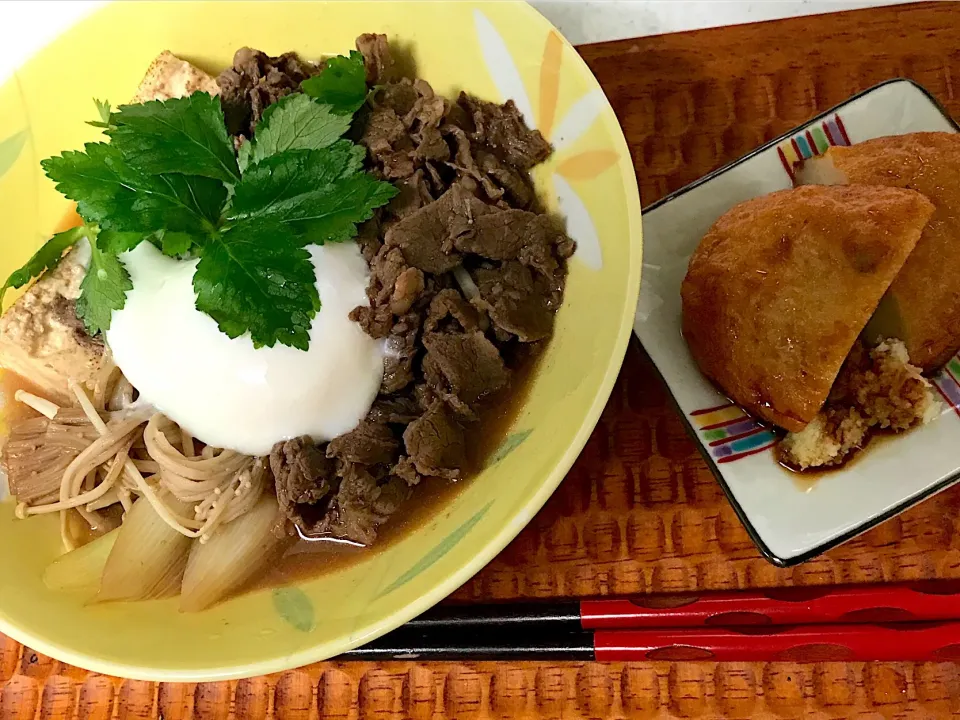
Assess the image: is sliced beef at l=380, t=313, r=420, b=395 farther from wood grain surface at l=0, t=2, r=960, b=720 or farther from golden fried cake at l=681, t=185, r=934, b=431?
golden fried cake at l=681, t=185, r=934, b=431

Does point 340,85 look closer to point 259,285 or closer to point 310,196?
point 310,196

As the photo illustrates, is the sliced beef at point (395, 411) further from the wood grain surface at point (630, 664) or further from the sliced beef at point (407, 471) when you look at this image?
the wood grain surface at point (630, 664)

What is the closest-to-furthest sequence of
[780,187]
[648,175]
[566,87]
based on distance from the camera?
[566,87], [780,187], [648,175]

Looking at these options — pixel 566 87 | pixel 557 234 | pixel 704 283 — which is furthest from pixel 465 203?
pixel 704 283

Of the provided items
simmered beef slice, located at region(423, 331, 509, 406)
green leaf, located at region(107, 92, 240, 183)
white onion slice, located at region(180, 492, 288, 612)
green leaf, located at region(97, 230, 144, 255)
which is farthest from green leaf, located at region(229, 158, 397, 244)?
white onion slice, located at region(180, 492, 288, 612)

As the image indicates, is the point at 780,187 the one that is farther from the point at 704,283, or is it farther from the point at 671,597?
the point at 671,597

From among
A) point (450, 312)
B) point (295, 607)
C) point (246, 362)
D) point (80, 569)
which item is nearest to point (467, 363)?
point (450, 312)
